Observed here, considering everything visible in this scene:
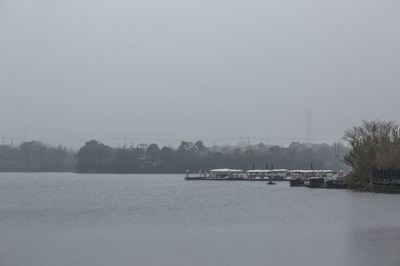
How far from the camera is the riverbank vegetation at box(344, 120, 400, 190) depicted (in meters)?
100

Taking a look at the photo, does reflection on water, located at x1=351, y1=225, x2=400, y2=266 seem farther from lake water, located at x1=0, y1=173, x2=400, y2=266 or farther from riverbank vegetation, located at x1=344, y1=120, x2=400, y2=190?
riverbank vegetation, located at x1=344, y1=120, x2=400, y2=190

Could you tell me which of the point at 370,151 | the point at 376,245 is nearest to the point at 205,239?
the point at 376,245

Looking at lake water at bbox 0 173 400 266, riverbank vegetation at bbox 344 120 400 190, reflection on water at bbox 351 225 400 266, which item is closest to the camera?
reflection on water at bbox 351 225 400 266

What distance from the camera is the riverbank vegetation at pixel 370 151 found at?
3942 inches

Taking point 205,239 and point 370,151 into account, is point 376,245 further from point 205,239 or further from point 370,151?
point 370,151

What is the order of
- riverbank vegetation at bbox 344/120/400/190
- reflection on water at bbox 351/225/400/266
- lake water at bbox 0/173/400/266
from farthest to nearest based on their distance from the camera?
riverbank vegetation at bbox 344/120/400/190 → lake water at bbox 0/173/400/266 → reflection on water at bbox 351/225/400/266

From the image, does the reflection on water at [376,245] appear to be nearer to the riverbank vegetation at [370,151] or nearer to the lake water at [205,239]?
the lake water at [205,239]

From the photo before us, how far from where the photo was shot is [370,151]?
10356 centimetres

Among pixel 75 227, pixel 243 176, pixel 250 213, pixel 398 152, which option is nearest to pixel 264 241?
pixel 75 227

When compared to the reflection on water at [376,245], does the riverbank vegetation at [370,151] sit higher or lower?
higher

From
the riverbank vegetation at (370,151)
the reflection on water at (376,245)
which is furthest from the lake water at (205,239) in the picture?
the riverbank vegetation at (370,151)

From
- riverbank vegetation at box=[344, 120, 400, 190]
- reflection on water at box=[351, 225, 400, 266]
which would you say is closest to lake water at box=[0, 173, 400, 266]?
reflection on water at box=[351, 225, 400, 266]

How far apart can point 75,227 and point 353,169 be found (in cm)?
7228

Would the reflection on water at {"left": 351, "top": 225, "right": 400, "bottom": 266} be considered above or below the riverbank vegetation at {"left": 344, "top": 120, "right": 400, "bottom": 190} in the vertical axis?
below
